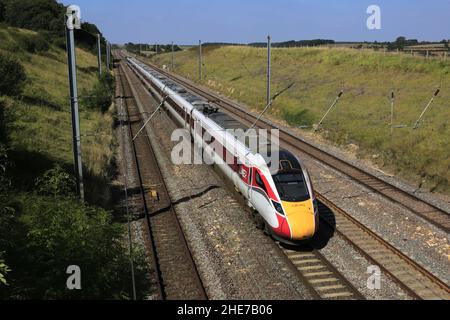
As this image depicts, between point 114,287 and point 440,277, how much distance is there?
9.01m

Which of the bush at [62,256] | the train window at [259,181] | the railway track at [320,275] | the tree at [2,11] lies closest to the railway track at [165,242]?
the bush at [62,256]

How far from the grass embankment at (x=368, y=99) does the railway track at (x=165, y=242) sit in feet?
39.1

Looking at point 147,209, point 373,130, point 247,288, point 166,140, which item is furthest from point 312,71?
point 247,288

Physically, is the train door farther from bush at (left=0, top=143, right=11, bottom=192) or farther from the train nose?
bush at (left=0, top=143, right=11, bottom=192)

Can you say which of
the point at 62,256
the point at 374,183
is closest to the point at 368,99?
the point at 374,183

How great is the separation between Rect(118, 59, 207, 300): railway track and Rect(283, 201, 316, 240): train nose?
3.21 metres

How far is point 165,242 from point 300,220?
459cm

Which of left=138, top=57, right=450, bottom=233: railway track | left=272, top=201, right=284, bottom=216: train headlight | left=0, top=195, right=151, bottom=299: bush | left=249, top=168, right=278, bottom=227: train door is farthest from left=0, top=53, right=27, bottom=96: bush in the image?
left=272, top=201, right=284, bottom=216: train headlight

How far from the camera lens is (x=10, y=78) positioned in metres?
30.4

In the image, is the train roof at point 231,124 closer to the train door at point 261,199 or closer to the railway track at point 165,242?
the train door at point 261,199

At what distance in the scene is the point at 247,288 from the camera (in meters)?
12.0

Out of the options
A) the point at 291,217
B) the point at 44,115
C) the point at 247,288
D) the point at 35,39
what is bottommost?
the point at 247,288
